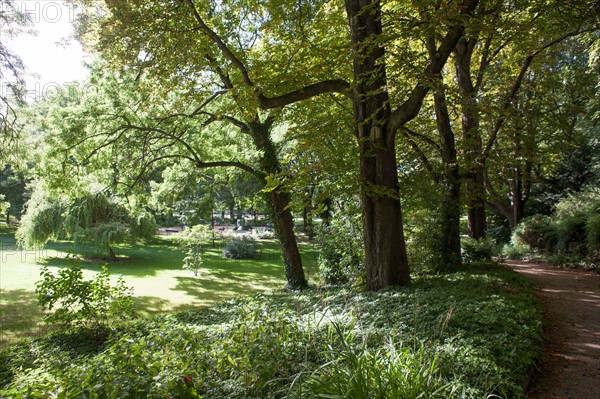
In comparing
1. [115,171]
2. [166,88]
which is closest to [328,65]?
[166,88]

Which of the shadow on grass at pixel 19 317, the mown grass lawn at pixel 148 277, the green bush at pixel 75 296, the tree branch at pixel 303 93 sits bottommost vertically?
the shadow on grass at pixel 19 317

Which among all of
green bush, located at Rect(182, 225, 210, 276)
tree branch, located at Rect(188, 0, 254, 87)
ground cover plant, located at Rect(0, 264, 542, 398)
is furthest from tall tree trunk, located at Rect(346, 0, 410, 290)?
green bush, located at Rect(182, 225, 210, 276)

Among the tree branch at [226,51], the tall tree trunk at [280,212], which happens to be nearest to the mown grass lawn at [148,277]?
the tall tree trunk at [280,212]

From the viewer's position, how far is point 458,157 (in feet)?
34.9

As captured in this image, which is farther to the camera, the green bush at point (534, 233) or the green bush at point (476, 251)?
the green bush at point (534, 233)

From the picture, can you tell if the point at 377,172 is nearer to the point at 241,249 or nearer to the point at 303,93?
the point at 303,93

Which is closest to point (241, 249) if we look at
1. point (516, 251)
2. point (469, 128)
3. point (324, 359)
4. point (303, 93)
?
point (516, 251)

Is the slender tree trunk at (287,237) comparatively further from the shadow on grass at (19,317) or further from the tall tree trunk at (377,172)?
the shadow on grass at (19,317)

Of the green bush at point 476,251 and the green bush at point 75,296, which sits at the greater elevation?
the green bush at point 476,251

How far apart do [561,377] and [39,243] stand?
2160 cm

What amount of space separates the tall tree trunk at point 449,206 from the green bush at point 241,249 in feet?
49.6

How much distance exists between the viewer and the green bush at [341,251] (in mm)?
10691

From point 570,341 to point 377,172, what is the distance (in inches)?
157

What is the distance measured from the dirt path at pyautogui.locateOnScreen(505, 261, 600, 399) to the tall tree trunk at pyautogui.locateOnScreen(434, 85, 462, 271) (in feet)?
6.72
